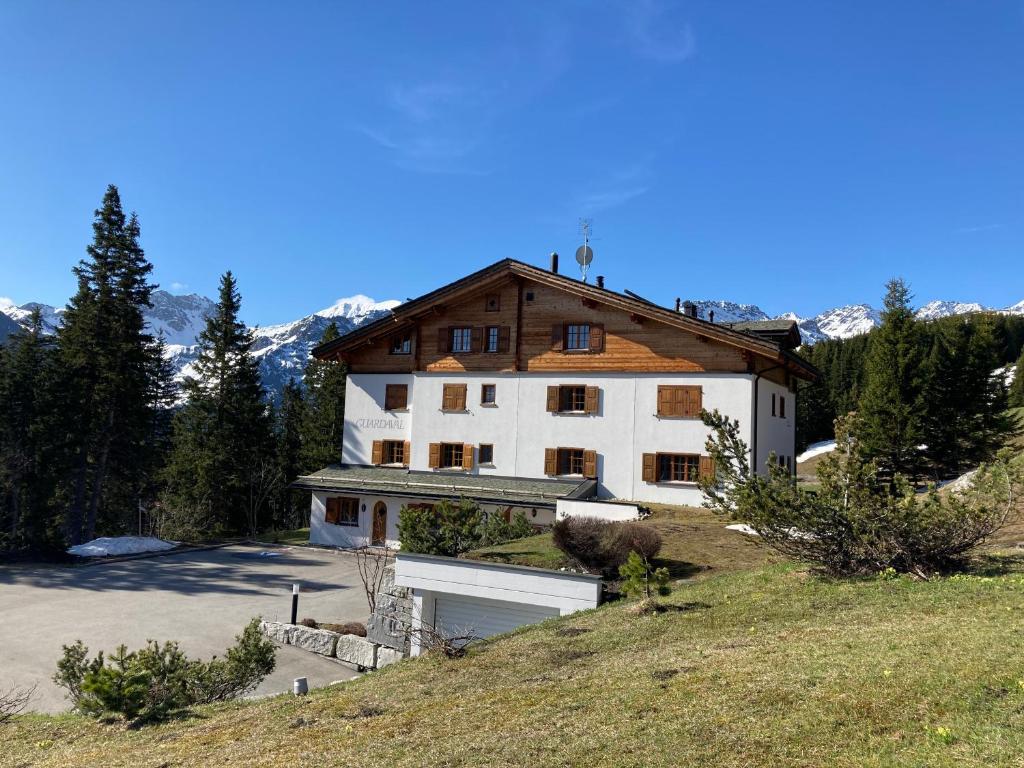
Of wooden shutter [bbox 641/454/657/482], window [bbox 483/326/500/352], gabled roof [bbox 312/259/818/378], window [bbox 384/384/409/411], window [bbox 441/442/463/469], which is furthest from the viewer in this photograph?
window [bbox 384/384/409/411]

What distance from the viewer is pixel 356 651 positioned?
1598cm

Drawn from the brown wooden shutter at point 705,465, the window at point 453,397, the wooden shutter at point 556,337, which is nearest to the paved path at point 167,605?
the window at point 453,397

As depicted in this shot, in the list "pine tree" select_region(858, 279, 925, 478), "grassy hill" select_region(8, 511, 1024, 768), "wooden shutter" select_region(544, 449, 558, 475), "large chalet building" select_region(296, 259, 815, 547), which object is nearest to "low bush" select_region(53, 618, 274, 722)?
"grassy hill" select_region(8, 511, 1024, 768)

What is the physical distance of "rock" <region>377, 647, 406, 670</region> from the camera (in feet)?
50.8

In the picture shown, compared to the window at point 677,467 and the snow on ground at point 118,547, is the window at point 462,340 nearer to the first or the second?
the window at point 677,467

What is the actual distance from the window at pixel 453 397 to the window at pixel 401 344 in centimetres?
292

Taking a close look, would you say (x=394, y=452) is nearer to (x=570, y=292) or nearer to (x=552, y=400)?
(x=552, y=400)

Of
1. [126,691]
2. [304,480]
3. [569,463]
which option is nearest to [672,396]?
[569,463]

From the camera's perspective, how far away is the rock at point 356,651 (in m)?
15.7

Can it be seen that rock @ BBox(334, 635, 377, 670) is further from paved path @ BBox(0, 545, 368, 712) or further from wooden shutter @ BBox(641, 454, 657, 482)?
wooden shutter @ BBox(641, 454, 657, 482)

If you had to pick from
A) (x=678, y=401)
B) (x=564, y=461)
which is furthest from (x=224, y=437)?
(x=678, y=401)

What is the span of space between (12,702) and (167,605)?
8.50m

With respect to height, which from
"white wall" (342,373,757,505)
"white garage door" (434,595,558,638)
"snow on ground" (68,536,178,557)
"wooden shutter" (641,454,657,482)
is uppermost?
"white wall" (342,373,757,505)

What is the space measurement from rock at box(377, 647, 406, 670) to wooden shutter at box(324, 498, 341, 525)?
15768 mm
